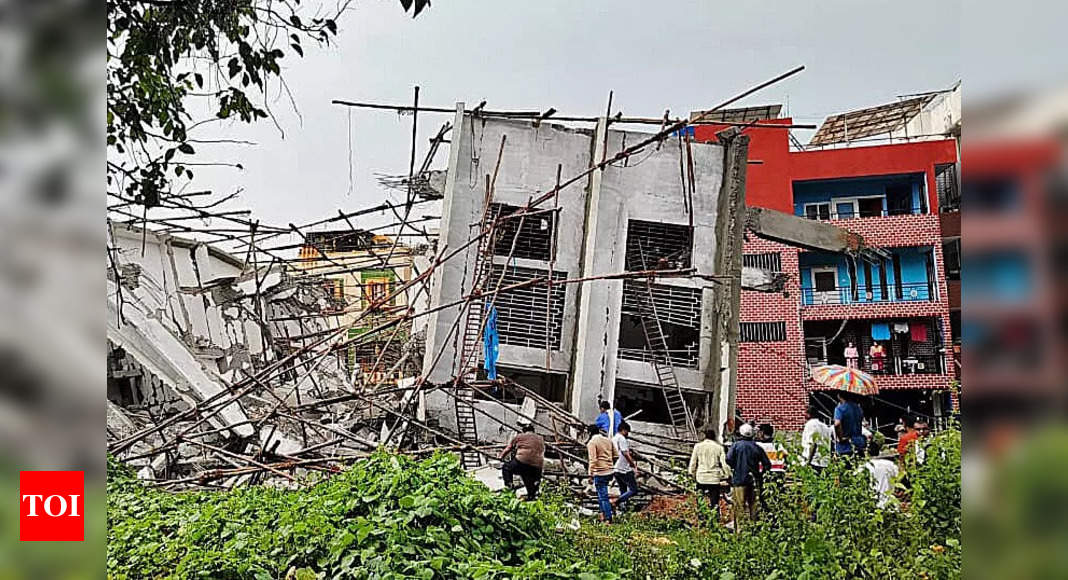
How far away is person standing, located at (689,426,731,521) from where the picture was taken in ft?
33.4

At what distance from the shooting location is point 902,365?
26.6 metres

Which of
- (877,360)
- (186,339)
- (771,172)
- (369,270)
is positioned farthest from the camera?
(771,172)

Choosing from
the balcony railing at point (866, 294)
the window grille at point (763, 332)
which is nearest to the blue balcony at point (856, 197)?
Answer: the balcony railing at point (866, 294)

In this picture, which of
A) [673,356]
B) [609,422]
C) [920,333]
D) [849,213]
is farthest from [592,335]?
[849,213]

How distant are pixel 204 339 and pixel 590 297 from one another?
834cm

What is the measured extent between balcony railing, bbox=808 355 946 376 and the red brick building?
30 mm

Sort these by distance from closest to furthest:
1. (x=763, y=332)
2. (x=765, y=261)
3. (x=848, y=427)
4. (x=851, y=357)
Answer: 1. (x=848, y=427)
2. (x=765, y=261)
3. (x=851, y=357)
4. (x=763, y=332)

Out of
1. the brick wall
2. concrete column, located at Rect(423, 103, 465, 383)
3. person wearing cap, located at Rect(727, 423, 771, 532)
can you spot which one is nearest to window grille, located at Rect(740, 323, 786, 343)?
the brick wall

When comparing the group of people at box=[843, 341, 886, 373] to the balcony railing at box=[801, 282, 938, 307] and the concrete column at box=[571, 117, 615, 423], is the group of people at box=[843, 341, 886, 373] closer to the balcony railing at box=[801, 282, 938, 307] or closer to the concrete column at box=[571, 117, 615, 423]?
the balcony railing at box=[801, 282, 938, 307]

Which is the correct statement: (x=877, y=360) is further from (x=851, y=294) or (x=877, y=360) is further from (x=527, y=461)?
(x=527, y=461)

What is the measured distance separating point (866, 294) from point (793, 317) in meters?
2.56

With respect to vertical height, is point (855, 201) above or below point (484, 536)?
above

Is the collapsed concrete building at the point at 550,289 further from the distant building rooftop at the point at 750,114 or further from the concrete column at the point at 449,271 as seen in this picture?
the distant building rooftop at the point at 750,114
